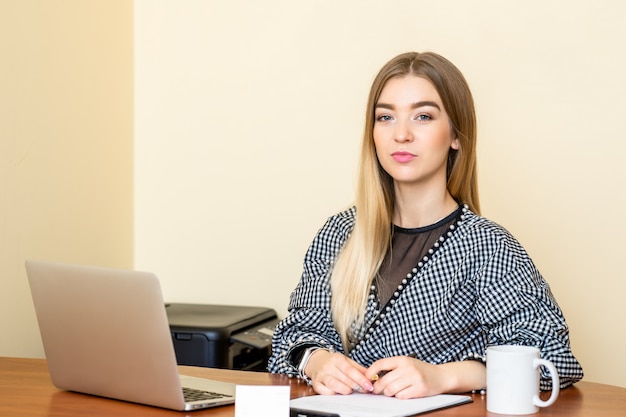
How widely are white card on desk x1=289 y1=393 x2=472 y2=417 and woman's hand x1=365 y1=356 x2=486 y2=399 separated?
14 millimetres

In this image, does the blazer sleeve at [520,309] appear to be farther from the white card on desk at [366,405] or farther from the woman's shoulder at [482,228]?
the white card on desk at [366,405]

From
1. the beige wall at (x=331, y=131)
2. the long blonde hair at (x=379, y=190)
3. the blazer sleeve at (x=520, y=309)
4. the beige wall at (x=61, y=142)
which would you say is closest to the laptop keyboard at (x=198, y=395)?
the long blonde hair at (x=379, y=190)

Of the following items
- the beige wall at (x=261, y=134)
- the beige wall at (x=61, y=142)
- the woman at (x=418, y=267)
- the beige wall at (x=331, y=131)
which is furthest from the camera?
the beige wall at (x=331, y=131)

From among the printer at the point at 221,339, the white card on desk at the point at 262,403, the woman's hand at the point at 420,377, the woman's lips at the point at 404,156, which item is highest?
the woman's lips at the point at 404,156

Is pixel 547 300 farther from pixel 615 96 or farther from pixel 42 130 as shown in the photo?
pixel 42 130

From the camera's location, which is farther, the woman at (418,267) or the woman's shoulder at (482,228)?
the woman's shoulder at (482,228)

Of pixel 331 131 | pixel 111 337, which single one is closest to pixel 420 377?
pixel 111 337

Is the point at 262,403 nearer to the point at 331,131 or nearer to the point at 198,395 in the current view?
the point at 198,395

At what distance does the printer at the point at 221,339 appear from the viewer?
91.4 inches

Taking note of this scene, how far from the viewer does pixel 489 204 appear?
2.56 metres

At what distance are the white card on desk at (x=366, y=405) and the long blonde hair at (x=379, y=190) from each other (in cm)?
33

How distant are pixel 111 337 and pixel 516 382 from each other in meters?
0.64

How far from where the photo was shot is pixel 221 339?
7.62 ft

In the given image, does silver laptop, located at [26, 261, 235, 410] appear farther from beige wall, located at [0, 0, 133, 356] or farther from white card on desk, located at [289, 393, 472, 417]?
beige wall, located at [0, 0, 133, 356]
